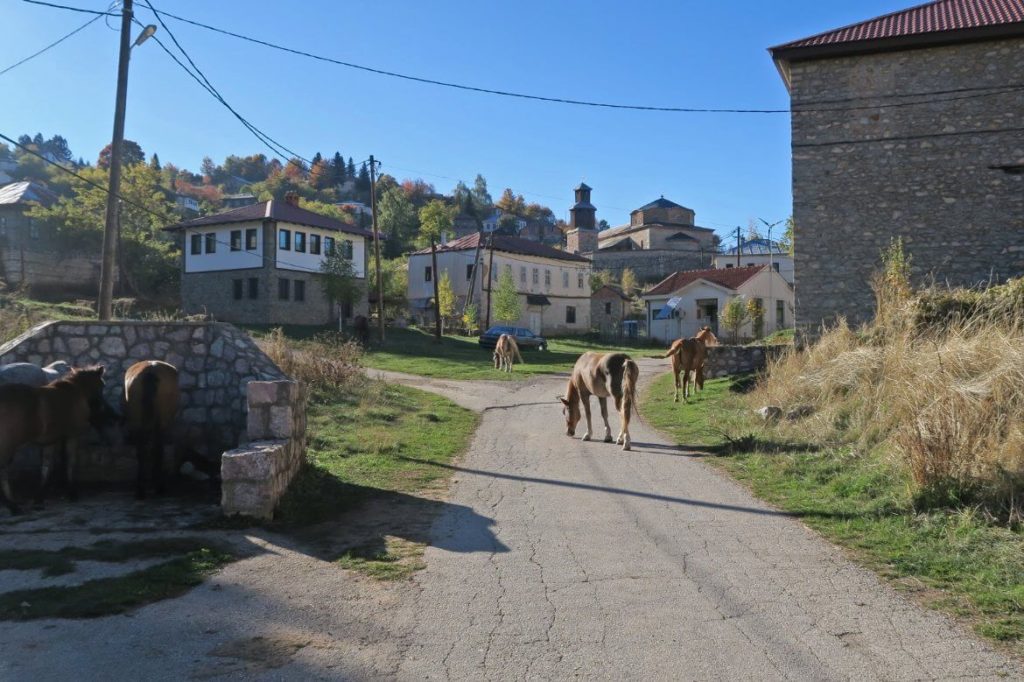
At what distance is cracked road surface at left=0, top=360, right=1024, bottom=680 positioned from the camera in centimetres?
425

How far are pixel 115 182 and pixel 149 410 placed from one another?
8.49 metres

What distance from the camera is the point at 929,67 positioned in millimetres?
20156

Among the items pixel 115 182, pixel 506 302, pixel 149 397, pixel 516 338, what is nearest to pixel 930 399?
pixel 149 397

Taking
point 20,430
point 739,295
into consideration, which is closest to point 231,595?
point 20,430

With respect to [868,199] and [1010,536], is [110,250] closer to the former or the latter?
[1010,536]

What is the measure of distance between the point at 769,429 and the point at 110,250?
12482 millimetres

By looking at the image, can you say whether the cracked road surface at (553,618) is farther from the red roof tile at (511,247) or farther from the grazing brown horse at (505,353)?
the red roof tile at (511,247)

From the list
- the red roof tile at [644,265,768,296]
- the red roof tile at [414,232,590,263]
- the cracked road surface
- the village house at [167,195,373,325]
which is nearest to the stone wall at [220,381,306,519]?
the cracked road surface

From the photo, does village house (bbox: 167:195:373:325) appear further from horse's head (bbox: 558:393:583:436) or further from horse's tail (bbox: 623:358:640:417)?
horse's tail (bbox: 623:358:640:417)

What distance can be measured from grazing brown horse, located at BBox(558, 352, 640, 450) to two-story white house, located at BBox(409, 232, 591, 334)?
154 feet

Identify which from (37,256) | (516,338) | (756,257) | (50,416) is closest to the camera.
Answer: (50,416)

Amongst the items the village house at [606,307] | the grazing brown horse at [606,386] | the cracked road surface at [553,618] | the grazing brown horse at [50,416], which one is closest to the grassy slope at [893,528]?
the cracked road surface at [553,618]

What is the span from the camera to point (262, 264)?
50125 millimetres

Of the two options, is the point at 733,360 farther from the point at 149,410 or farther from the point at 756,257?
the point at 756,257
